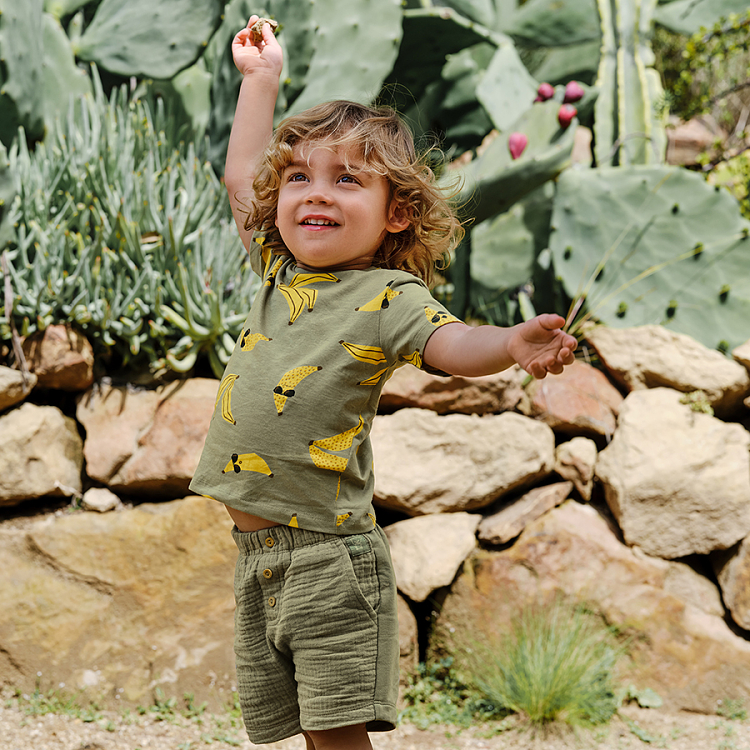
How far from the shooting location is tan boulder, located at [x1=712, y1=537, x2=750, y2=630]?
2.66 metres

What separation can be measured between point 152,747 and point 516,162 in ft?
7.74

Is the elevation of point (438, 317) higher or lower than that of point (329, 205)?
lower

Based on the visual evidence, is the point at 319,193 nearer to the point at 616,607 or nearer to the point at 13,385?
the point at 13,385

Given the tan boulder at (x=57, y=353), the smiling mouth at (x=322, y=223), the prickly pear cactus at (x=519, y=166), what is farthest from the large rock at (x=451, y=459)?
the smiling mouth at (x=322, y=223)

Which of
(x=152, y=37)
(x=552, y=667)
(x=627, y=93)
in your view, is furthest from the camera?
(x=627, y=93)

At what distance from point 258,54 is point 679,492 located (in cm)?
Result: 197

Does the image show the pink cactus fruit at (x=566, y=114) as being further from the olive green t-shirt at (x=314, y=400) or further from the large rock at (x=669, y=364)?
the olive green t-shirt at (x=314, y=400)

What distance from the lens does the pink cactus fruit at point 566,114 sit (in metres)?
3.29

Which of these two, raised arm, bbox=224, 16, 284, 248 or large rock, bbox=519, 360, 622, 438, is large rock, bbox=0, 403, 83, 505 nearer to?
raised arm, bbox=224, 16, 284, 248

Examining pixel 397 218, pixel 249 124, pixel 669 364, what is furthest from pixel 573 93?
pixel 397 218

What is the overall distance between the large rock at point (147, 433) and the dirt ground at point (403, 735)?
714 millimetres

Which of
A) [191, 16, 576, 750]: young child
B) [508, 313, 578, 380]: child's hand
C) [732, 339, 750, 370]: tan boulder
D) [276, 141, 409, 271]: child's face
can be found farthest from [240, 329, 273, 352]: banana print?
[732, 339, 750, 370]: tan boulder

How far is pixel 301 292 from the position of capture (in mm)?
1346

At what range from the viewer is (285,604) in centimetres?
128
